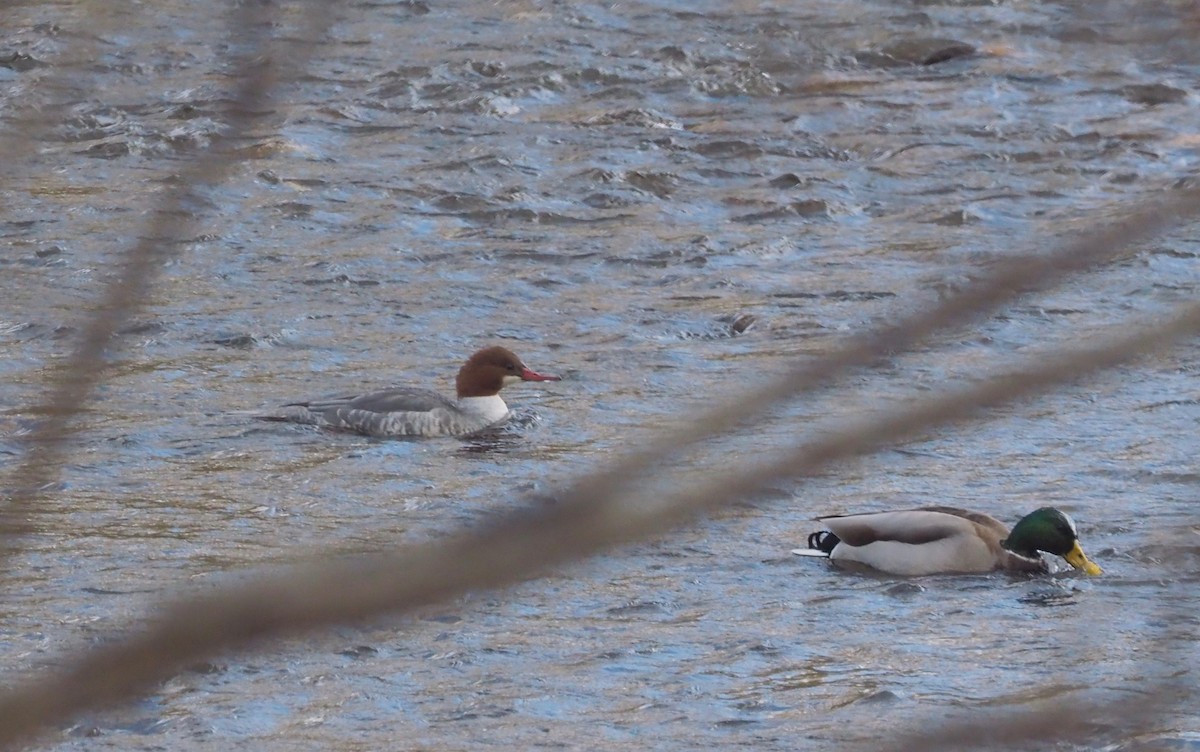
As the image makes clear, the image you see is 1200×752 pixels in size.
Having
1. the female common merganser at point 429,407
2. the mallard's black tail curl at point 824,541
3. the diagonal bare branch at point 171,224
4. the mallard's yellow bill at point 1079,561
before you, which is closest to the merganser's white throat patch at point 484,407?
the female common merganser at point 429,407

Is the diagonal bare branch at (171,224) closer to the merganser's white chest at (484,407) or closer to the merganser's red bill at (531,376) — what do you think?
the merganser's white chest at (484,407)

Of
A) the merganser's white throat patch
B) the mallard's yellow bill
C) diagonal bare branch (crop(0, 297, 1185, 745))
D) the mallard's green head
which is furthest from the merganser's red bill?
diagonal bare branch (crop(0, 297, 1185, 745))

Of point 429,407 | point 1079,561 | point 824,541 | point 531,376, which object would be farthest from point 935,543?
point 429,407

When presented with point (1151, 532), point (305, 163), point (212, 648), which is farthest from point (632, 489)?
point (305, 163)

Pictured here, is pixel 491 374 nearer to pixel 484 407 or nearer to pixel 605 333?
pixel 484 407

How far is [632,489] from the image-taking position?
1345 millimetres

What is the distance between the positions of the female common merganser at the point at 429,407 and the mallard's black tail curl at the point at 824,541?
104 inches

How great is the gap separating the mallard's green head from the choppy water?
0.61 feet

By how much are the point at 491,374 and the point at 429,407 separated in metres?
0.42

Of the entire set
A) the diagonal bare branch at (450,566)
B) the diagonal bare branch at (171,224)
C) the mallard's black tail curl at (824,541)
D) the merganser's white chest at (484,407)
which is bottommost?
the merganser's white chest at (484,407)

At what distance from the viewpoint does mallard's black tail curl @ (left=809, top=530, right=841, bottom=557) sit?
884 centimetres

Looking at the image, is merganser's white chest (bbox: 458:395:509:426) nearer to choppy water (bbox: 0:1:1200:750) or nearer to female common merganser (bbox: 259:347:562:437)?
female common merganser (bbox: 259:347:562:437)

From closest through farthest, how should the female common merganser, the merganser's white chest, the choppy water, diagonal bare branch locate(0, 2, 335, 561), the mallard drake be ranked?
diagonal bare branch locate(0, 2, 335, 561) → the choppy water → the mallard drake → the female common merganser → the merganser's white chest

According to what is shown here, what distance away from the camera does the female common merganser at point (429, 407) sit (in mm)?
10695
